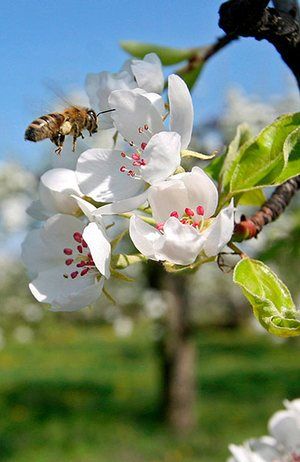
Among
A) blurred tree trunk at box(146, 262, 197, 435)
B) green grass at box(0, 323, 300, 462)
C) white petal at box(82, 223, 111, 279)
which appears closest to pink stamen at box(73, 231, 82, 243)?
white petal at box(82, 223, 111, 279)

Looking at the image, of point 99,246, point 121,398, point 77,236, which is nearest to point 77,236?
point 77,236

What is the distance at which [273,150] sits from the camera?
0.83 metres

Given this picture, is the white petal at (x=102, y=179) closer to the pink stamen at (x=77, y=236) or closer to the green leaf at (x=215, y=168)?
the pink stamen at (x=77, y=236)

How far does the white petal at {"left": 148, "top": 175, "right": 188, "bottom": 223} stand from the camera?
71 centimetres

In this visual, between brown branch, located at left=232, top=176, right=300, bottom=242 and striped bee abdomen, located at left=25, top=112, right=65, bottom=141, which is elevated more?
brown branch, located at left=232, top=176, right=300, bottom=242

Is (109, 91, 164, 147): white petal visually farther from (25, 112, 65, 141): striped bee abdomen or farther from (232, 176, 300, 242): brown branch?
(25, 112, 65, 141): striped bee abdomen

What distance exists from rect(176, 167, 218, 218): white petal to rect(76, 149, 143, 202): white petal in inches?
2.5

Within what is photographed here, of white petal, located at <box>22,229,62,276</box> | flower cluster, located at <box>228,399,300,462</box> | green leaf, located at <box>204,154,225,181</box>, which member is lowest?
flower cluster, located at <box>228,399,300,462</box>

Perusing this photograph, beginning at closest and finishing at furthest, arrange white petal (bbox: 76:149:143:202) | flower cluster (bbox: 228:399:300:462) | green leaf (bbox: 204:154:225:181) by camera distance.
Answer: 1. white petal (bbox: 76:149:143:202)
2. green leaf (bbox: 204:154:225:181)
3. flower cluster (bbox: 228:399:300:462)

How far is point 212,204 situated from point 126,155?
15cm

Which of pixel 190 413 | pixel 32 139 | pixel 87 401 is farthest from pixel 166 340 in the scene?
pixel 32 139

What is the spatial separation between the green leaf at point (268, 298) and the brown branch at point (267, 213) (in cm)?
8

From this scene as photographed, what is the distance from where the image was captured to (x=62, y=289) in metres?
0.83

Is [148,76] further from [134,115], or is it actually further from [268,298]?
[268,298]
